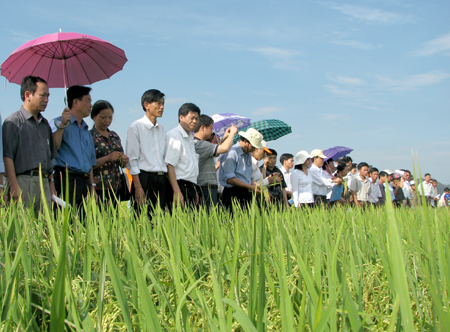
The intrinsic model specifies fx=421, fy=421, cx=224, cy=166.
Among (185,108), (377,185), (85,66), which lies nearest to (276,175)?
(185,108)

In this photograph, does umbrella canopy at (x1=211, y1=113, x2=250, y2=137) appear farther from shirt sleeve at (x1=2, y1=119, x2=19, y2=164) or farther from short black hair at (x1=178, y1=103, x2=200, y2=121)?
shirt sleeve at (x1=2, y1=119, x2=19, y2=164)

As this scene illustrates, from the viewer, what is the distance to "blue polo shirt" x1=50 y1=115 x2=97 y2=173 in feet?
10.2

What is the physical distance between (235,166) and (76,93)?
1.89 m

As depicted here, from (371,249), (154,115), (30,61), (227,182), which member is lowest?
(371,249)

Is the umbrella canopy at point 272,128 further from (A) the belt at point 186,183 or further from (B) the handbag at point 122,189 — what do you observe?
(B) the handbag at point 122,189

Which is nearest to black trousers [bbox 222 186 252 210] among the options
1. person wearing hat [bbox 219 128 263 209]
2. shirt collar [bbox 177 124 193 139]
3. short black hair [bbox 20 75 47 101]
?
person wearing hat [bbox 219 128 263 209]

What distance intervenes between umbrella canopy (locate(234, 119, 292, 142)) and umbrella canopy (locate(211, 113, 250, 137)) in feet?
2.49

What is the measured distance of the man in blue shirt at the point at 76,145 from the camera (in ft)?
10.1

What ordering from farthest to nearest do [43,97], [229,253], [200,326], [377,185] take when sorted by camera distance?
1. [377,185]
2. [43,97]
3. [229,253]
4. [200,326]

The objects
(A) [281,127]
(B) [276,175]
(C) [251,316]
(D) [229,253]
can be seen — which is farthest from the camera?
(A) [281,127]

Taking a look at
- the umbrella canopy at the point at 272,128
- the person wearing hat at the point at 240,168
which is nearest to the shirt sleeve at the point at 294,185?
the person wearing hat at the point at 240,168

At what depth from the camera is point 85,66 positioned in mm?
3898

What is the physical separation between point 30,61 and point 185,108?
140cm

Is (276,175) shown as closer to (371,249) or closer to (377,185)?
(371,249)
